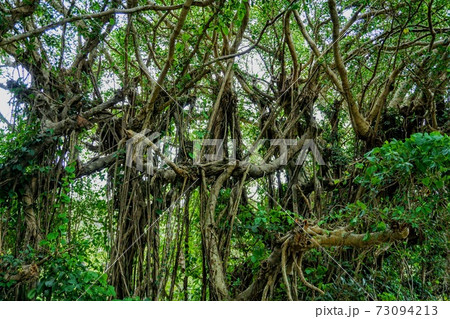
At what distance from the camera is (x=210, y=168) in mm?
2980

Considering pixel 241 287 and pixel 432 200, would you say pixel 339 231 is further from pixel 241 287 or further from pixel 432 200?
pixel 241 287

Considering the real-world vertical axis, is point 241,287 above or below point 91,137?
below

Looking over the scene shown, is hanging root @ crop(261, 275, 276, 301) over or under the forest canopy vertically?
under

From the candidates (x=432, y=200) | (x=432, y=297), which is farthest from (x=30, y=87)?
(x=432, y=297)

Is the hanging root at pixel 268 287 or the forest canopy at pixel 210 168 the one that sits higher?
the forest canopy at pixel 210 168

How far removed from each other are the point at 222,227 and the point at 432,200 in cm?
157

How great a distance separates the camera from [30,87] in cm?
331

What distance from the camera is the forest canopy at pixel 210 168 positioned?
238cm

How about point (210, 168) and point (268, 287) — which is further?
point (210, 168)

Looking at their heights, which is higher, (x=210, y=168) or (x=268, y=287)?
(x=210, y=168)

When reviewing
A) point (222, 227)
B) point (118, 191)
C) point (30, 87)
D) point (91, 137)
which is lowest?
point (222, 227)

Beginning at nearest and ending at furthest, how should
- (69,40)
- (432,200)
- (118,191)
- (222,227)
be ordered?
1. (432,200)
2. (222,227)
3. (118,191)
4. (69,40)

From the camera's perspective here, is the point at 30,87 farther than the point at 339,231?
Yes

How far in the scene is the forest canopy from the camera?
7.81 feet
